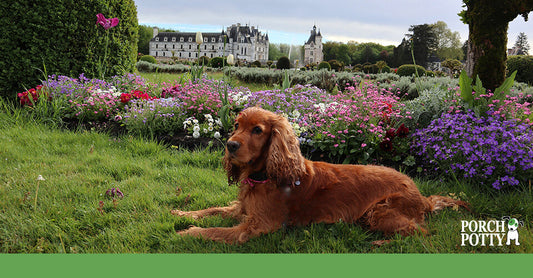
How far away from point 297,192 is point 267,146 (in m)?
0.52

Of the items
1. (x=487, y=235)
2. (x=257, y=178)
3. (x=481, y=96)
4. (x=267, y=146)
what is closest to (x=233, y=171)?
(x=257, y=178)

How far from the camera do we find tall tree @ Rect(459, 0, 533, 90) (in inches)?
227

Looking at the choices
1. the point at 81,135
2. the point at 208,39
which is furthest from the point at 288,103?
the point at 208,39

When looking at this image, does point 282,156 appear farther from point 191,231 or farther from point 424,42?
point 424,42

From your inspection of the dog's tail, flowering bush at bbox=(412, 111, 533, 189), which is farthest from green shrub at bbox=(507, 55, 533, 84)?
the dog's tail

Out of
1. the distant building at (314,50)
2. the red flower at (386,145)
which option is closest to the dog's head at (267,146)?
the red flower at (386,145)

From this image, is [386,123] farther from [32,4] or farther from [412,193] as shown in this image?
[32,4]

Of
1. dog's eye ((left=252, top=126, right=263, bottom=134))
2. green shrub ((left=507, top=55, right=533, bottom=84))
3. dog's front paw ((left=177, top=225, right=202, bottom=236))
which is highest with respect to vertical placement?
green shrub ((left=507, top=55, right=533, bottom=84))

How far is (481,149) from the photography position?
14.0ft

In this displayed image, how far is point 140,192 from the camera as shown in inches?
161

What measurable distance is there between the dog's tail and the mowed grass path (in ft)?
0.21

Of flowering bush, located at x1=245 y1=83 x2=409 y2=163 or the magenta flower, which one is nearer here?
flowering bush, located at x1=245 y1=83 x2=409 y2=163

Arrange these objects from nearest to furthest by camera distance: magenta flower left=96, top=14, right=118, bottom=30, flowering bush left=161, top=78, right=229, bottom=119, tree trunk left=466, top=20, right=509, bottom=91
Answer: tree trunk left=466, top=20, right=509, bottom=91, flowering bush left=161, top=78, right=229, bottom=119, magenta flower left=96, top=14, right=118, bottom=30

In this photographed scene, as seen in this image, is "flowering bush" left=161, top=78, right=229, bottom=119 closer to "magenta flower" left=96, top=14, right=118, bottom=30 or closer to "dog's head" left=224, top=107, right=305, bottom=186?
"magenta flower" left=96, top=14, right=118, bottom=30
